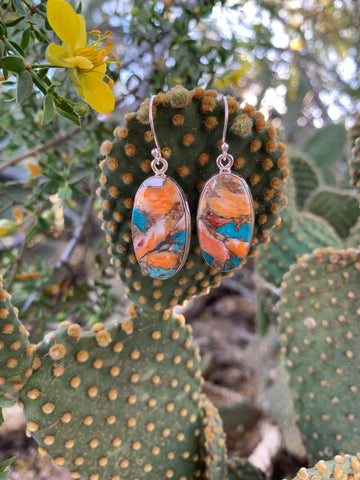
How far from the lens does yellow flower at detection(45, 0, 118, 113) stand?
373 mm

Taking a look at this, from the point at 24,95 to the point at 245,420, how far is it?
1130 mm

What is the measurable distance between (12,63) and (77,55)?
83mm

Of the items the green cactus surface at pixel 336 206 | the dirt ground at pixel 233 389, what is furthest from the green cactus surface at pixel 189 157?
the green cactus surface at pixel 336 206

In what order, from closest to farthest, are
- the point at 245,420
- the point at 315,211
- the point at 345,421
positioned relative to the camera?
the point at 345,421 < the point at 245,420 < the point at 315,211

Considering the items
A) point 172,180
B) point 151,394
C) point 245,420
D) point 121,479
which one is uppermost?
point 172,180

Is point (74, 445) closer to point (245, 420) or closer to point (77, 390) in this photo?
point (77, 390)

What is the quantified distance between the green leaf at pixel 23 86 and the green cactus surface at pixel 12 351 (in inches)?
8.6

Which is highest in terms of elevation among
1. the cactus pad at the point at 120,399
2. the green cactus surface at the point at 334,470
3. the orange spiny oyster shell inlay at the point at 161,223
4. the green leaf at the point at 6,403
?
the orange spiny oyster shell inlay at the point at 161,223

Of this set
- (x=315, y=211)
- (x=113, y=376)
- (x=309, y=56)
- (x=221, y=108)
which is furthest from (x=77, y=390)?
(x=309, y=56)

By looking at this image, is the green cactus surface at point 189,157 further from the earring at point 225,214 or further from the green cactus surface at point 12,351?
the green cactus surface at point 12,351

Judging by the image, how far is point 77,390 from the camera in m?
0.53

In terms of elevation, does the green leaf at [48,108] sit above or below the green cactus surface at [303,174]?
above

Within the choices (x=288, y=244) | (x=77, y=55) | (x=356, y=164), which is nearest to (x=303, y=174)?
(x=288, y=244)

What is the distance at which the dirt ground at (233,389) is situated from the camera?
987 mm
